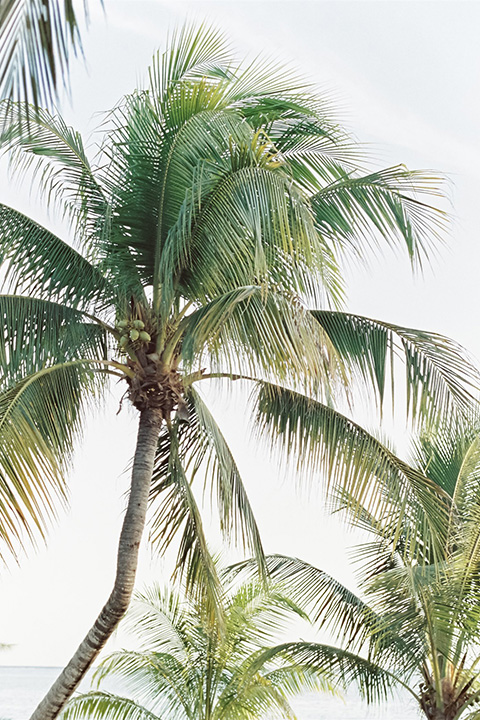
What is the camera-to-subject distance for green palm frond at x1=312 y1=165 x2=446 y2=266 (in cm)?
714

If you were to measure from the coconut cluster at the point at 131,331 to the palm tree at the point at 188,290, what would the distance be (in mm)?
15

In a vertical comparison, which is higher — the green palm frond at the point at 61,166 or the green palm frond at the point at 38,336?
the green palm frond at the point at 61,166

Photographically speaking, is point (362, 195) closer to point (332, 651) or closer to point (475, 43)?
point (332, 651)

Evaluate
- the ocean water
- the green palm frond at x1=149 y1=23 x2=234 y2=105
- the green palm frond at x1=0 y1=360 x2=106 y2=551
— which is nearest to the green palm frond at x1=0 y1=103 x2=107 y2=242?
the green palm frond at x1=149 y1=23 x2=234 y2=105

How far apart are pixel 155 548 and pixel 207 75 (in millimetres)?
3901

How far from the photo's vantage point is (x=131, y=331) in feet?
22.0

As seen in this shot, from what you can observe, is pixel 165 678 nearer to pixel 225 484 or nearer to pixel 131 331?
pixel 225 484

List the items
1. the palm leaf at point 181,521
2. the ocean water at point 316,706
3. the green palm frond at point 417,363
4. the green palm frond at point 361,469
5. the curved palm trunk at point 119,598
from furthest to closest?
the ocean water at point 316,706, the palm leaf at point 181,521, the green palm frond at point 417,363, the green palm frond at point 361,469, the curved palm trunk at point 119,598

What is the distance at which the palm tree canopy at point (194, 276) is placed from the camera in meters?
6.18

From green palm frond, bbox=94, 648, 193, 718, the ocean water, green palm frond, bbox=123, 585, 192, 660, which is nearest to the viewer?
green palm frond, bbox=94, 648, 193, 718

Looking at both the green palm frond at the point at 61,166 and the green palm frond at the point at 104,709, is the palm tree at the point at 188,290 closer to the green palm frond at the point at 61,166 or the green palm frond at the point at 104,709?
the green palm frond at the point at 61,166

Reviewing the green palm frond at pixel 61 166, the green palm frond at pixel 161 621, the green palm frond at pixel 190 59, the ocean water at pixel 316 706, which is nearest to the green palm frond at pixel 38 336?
the green palm frond at pixel 61 166

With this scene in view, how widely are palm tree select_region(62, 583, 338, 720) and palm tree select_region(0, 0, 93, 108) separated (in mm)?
8072

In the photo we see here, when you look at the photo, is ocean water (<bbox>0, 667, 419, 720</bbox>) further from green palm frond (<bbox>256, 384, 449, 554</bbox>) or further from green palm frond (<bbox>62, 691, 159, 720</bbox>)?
green palm frond (<bbox>256, 384, 449, 554</bbox>)
